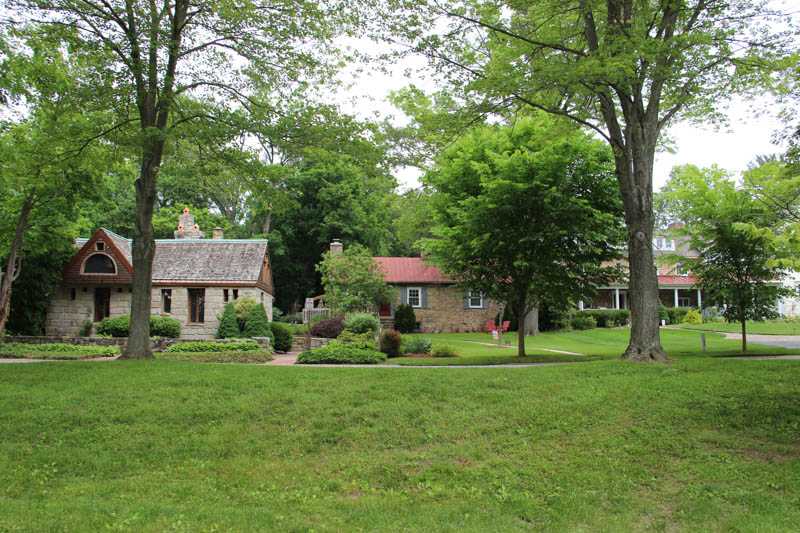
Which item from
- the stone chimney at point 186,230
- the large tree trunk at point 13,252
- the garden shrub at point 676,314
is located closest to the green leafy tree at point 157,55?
the large tree trunk at point 13,252

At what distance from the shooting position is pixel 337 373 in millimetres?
11289

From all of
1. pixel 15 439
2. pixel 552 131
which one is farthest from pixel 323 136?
pixel 15 439

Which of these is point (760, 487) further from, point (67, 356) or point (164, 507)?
point (67, 356)

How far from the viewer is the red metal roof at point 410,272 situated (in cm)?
3262

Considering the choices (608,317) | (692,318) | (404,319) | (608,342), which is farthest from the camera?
(608,317)

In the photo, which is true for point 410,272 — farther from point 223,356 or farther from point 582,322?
point 223,356

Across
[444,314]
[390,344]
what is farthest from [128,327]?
[444,314]

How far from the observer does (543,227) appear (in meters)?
16.4

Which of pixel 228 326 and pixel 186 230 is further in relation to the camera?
pixel 186 230

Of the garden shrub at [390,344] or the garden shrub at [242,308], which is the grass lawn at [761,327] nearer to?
the garden shrub at [390,344]

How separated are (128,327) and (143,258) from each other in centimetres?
977

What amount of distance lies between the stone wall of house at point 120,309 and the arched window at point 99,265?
0.85m

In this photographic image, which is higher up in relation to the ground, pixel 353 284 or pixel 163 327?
pixel 353 284

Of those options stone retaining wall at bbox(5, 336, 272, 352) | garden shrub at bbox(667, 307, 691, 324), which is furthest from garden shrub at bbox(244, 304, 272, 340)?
garden shrub at bbox(667, 307, 691, 324)
